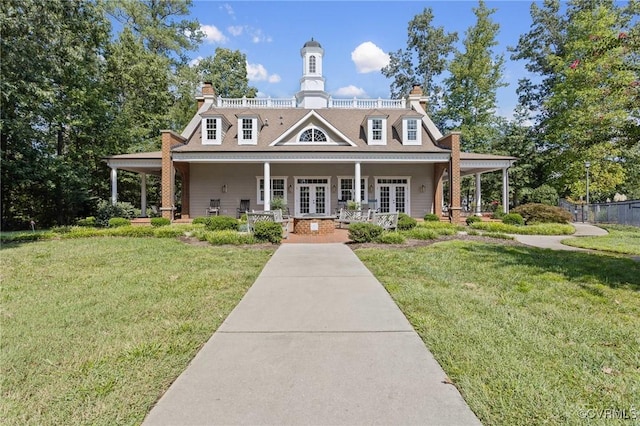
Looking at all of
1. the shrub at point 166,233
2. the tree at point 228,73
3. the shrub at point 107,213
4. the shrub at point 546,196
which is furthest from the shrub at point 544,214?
the tree at point 228,73

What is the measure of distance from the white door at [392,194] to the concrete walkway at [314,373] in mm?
16214

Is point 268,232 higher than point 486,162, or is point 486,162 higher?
point 486,162

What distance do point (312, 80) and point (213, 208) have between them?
1256 cm

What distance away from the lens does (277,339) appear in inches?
136

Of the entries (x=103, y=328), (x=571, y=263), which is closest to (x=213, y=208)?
(x=103, y=328)

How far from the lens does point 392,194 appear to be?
2055 cm

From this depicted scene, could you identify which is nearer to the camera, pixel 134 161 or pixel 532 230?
pixel 532 230

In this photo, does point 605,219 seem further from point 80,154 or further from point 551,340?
point 80,154

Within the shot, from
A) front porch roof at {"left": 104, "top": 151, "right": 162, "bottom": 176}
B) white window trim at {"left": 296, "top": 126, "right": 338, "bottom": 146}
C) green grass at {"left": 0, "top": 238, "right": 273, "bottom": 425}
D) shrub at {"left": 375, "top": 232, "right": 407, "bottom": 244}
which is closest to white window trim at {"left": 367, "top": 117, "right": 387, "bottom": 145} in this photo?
white window trim at {"left": 296, "top": 126, "right": 338, "bottom": 146}

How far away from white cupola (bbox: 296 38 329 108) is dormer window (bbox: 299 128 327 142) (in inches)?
253

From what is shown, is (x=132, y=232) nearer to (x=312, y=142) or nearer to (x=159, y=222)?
(x=159, y=222)

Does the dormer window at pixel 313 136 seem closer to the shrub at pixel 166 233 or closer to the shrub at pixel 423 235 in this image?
the shrub at pixel 166 233

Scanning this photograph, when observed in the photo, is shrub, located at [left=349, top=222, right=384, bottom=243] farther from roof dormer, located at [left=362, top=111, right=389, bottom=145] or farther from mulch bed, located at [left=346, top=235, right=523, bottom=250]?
roof dormer, located at [left=362, top=111, right=389, bottom=145]

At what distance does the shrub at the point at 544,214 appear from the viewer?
17000mm
